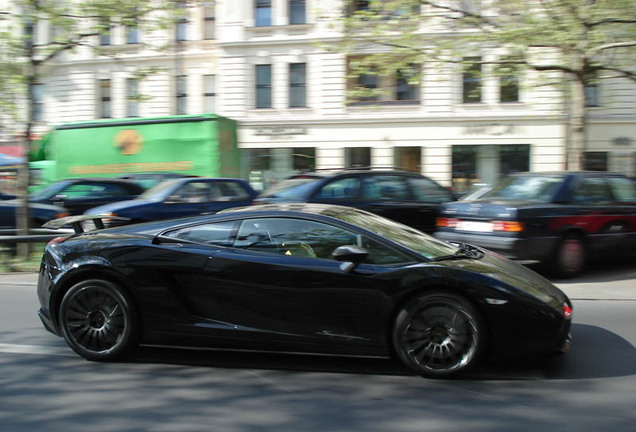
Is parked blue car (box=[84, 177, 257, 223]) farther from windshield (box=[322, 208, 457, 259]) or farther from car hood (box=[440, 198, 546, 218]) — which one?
windshield (box=[322, 208, 457, 259])

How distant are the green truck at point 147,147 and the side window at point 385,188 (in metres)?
9.45

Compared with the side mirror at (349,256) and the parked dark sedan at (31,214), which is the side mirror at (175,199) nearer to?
the parked dark sedan at (31,214)

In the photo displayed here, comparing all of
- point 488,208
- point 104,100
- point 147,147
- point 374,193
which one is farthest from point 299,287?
point 104,100

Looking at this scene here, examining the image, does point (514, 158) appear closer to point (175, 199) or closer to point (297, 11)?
point (297, 11)

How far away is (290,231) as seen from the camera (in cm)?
479

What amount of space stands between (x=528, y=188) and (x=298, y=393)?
6205 mm

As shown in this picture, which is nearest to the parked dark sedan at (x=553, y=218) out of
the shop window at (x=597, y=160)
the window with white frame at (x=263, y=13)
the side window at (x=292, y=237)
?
the side window at (x=292, y=237)

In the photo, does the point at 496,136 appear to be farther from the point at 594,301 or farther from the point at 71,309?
the point at 71,309

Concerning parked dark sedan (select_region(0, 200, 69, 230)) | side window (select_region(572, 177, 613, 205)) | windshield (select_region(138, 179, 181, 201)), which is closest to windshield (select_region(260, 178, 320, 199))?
windshield (select_region(138, 179, 181, 201))

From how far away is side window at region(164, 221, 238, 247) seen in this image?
483 cm

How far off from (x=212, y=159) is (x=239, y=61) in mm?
9752

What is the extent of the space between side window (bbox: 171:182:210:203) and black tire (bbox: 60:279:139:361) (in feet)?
23.3

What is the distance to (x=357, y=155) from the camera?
26703mm

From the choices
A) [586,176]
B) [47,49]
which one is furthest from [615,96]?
[47,49]
